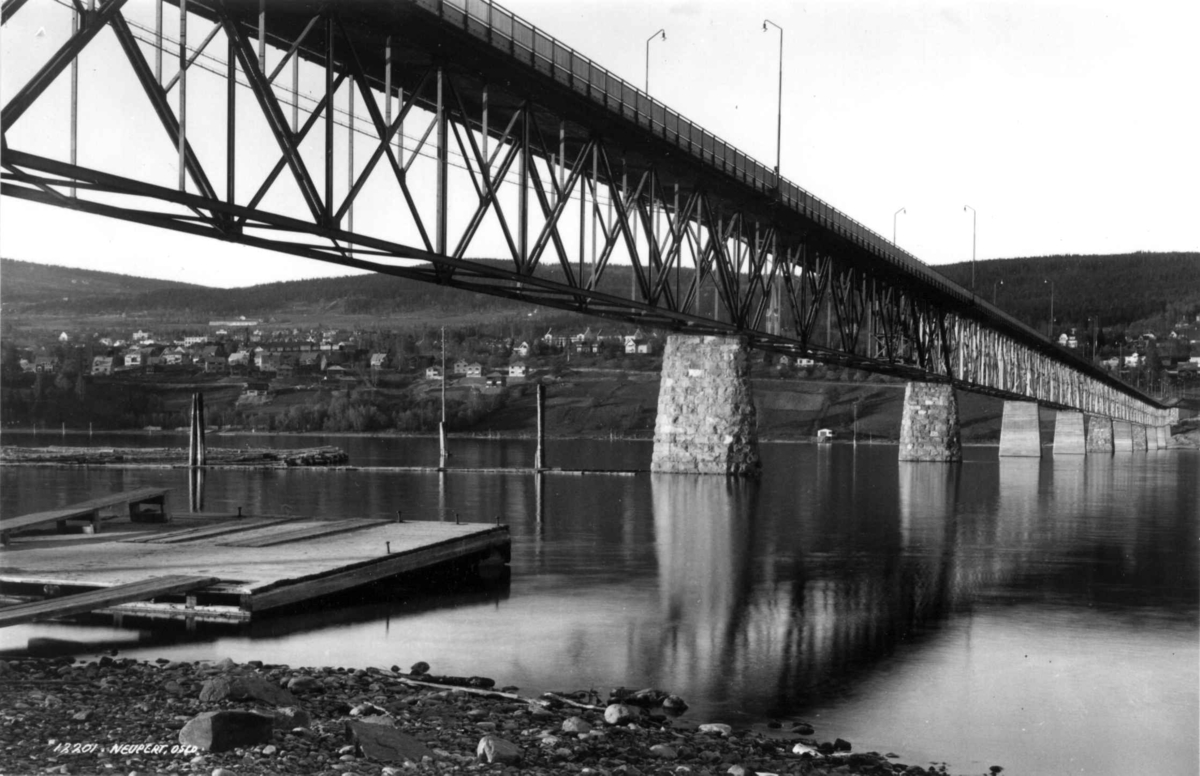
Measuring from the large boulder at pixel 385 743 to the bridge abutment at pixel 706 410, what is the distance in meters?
50.1

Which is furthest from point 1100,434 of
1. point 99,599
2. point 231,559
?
point 99,599

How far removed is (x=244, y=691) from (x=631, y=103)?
3615 cm

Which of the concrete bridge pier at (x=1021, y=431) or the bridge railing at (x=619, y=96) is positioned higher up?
the bridge railing at (x=619, y=96)

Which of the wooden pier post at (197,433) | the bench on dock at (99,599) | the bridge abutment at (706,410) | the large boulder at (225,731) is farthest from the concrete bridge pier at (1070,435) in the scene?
the large boulder at (225,731)

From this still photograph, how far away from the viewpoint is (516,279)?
38.8m

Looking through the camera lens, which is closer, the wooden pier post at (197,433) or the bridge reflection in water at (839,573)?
the bridge reflection in water at (839,573)

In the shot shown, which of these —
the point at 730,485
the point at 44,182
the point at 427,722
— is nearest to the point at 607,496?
the point at 730,485

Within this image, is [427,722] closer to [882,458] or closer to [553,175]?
[553,175]

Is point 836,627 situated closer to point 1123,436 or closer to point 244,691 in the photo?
point 244,691

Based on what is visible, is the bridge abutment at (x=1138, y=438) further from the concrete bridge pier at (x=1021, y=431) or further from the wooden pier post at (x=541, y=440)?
the wooden pier post at (x=541, y=440)

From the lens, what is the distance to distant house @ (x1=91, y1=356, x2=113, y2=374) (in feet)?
609

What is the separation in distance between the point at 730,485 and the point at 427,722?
161 feet

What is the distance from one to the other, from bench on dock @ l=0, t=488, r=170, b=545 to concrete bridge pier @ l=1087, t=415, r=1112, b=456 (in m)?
162

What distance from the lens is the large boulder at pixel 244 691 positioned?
14.3 m
